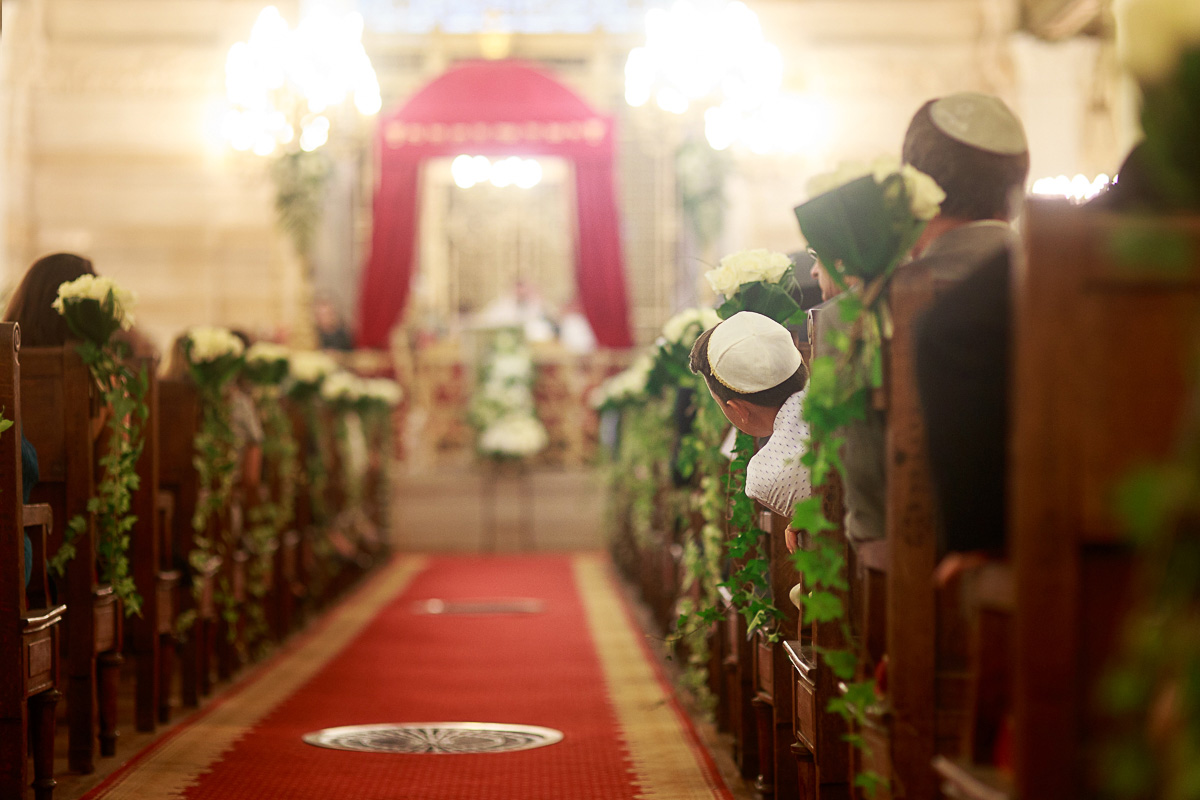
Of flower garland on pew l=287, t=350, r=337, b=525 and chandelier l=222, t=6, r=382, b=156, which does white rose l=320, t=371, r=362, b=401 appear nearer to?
flower garland on pew l=287, t=350, r=337, b=525

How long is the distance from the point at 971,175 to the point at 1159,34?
1.17 meters

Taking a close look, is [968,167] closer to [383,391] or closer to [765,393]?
[765,393]

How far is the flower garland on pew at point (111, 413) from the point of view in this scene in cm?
381

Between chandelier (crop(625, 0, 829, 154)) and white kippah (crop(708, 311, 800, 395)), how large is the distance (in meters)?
5.86

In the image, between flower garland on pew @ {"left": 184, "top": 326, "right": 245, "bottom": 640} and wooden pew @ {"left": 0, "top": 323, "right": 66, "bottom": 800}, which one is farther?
flower garland on pew @ {"left": 184, "top": 326, "right": 245, "bottom": 640}

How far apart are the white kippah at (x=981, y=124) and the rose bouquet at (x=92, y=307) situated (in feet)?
7.81

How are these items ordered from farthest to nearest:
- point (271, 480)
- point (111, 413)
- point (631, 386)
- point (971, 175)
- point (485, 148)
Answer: point (485, 148) → point (631, 386) → point (271, 480) → point (111, 413) → point (971, 175)

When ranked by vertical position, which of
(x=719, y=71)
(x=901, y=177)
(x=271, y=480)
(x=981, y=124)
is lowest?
(x=271, y=480)

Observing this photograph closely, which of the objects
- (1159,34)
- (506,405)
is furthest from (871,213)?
(506,405)

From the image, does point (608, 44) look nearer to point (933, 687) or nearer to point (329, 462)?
point (329, 462)

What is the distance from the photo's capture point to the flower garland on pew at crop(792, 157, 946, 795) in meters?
2.26

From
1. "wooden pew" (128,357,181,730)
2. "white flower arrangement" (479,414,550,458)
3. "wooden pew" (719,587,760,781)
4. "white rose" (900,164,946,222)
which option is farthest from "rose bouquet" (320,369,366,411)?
"white rose" (900,164,946,222)

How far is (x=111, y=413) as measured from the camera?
410cm

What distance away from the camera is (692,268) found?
529 inches
